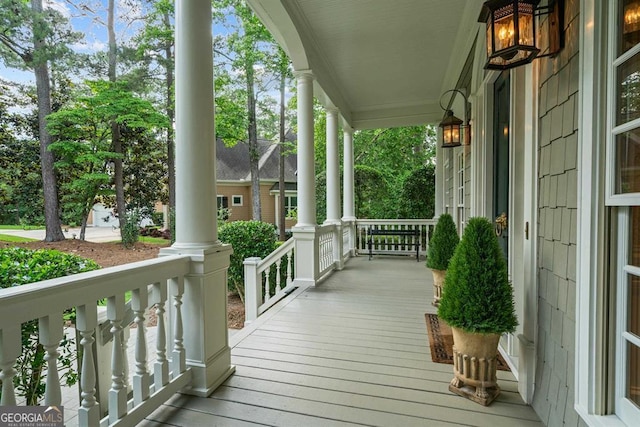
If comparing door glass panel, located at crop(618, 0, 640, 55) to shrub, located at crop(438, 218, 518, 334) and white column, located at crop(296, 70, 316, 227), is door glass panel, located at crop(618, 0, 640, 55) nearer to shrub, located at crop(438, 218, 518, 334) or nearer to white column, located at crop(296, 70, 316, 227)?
shrub, located at crop(438, 218, 518, 334)

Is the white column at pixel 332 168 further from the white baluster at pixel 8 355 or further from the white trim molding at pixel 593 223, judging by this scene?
the white baluster at pixel 8 355

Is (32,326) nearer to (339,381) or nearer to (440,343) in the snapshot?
(339,381)

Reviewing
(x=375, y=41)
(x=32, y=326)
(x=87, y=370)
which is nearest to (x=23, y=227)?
(x=32, y=326)

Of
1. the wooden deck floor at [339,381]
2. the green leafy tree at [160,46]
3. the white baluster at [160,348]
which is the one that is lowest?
the wooden deck floor at [339,381]

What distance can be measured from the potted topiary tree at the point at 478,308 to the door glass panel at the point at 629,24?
107cm

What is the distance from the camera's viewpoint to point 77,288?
1323 mm

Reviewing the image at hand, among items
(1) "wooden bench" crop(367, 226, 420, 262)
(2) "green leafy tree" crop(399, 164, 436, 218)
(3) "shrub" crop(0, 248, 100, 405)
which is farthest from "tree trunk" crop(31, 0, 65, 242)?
(2) "green leafy tree" crop(399, 164, 436, 218)

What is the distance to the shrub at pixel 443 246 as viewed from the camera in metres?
3.44

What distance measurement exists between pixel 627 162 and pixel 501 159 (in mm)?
2010

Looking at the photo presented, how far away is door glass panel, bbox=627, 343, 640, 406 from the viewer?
111 cm

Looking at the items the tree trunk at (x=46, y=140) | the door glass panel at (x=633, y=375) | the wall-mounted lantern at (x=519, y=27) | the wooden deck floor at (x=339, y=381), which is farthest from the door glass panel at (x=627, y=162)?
the tree trunk at (x=46, y=140)

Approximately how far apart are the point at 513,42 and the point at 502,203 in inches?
67.7

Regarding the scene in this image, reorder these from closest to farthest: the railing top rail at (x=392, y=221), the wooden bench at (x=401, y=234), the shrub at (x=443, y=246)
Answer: the shrub at (x=443, y=246) → the wooden bench at (x=401, y=234) → the railing top rail at (x=392, y=221)

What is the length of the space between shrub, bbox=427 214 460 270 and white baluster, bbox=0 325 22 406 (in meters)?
3.35
